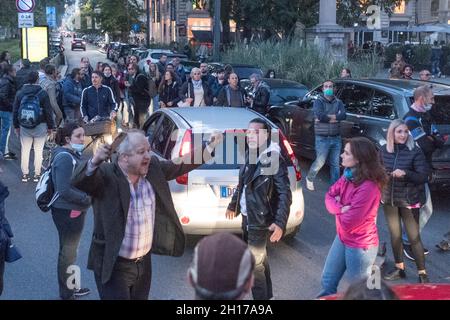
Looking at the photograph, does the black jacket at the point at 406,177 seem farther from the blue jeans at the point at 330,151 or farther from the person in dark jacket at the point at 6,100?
the person in dark jacket at the point at 6,100

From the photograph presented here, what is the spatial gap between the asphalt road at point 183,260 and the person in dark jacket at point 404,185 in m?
0.47

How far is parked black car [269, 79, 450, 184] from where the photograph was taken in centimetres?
908

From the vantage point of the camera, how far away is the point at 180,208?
6.90 metres

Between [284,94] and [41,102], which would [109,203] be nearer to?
[41,102]

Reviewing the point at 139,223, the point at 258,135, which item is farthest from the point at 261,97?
the point at 139,223

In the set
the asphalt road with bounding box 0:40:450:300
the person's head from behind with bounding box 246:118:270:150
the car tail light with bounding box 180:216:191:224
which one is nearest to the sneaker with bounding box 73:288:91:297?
the asphalt road with bounding box 0:40:450:300

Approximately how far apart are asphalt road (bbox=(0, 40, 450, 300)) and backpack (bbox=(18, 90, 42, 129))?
49.8 inches

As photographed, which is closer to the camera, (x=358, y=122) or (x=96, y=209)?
→ (x=96, y=209)

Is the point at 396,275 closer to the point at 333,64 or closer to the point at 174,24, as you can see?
the point at 333,64

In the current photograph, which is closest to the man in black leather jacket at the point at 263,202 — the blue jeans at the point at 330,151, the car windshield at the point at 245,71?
the blue jeans at the point at 330,151

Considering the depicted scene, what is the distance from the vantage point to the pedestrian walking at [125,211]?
4172 mm

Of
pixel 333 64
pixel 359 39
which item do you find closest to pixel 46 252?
pixel 333 64

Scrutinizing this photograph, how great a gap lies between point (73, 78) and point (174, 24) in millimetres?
63993

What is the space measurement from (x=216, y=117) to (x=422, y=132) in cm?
228
